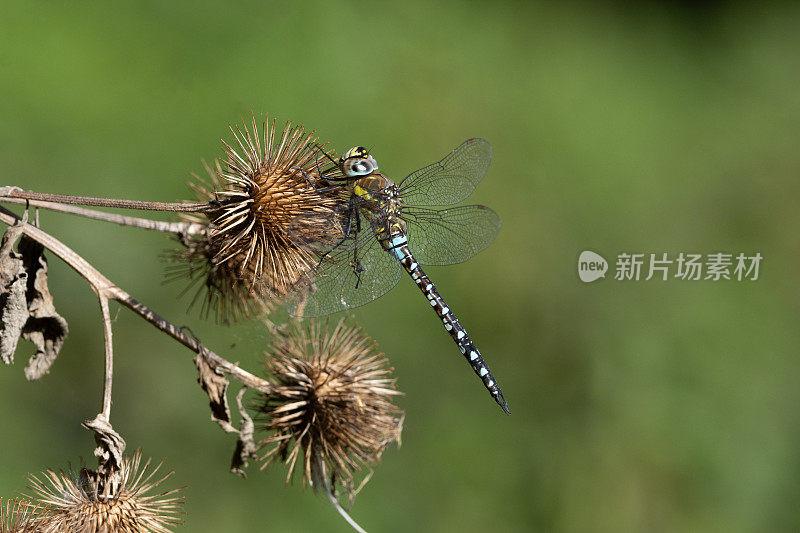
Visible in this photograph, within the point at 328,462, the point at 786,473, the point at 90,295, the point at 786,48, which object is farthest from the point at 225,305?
the point at 786,48

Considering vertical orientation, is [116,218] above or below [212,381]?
above

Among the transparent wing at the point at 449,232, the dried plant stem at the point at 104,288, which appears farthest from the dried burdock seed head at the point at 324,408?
the transparent wing at the point at 449,232

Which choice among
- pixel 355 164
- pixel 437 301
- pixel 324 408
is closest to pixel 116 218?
pixel 355 164

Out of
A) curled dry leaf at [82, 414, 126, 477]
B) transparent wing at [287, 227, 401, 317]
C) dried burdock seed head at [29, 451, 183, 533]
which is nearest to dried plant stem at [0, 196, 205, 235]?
transparent wing at [287, 227, 401, 317]

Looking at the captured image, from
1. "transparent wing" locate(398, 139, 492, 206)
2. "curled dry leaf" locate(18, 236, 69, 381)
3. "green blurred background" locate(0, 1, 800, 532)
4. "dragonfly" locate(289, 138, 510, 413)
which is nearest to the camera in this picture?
"curled dry leaf" locate(18, 236, 69, 381)

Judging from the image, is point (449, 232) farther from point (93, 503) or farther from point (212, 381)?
point (93, 503)

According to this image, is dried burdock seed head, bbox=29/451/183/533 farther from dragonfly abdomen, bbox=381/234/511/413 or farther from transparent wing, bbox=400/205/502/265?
transparent wing, bbox=400/205/502/265
